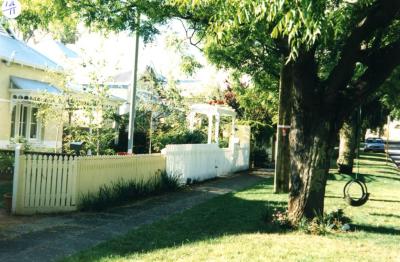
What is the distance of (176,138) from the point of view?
18.1 meters

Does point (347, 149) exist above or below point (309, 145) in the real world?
above

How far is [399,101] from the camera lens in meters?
20.6

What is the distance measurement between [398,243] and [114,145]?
1398 centimetres

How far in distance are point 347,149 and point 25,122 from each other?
1403cm

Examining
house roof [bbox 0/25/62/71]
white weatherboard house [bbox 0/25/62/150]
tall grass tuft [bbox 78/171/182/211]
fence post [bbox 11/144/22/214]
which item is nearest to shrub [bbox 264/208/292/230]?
tall grass tuft [bbox 78/171/182/211]

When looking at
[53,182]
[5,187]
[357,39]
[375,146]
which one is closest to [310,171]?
[357,39]

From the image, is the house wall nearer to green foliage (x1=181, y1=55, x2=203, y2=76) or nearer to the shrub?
green foliage (x1=181, y1=55, x2=203, y2=76)

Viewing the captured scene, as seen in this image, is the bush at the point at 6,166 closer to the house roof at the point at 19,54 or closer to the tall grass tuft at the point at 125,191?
the tall grass tuft at the point at 125,191

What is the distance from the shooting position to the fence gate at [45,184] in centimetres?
970

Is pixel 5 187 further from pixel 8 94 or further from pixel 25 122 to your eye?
pixel 25 122

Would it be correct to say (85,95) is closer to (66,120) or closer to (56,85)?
(66,120)

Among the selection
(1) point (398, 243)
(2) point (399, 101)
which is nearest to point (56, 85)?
(2) point (399, 101)

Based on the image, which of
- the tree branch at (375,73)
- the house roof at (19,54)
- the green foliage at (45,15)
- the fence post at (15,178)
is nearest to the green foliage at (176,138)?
the house roof at (19,54)

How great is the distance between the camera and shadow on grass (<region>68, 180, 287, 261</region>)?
7.02 meters
